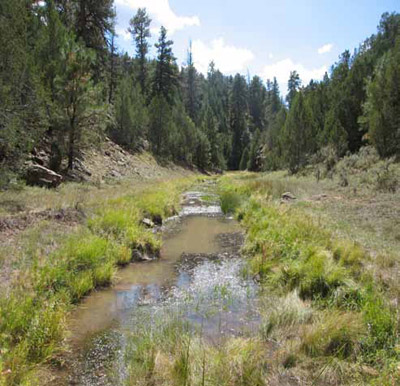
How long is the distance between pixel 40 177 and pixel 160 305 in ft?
43.8

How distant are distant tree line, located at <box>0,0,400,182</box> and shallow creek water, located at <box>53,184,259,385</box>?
8496mm

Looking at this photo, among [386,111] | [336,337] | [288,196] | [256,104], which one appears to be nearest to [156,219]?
[288,196]

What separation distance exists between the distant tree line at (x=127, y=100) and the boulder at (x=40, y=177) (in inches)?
43.6

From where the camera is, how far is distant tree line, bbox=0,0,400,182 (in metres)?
13.9

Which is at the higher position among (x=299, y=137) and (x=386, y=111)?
(x=299, y=137)

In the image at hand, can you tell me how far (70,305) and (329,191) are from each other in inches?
731

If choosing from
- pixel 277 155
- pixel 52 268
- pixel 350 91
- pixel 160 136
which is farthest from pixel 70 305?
pixel 277 155

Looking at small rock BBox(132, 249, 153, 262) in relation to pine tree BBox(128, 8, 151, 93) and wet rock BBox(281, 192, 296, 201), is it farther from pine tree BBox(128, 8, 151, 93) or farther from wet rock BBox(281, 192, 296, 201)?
pine tree BBox(128, 8, 151, 93)

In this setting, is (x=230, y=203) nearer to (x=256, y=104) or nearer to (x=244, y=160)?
(x=244, y=160)

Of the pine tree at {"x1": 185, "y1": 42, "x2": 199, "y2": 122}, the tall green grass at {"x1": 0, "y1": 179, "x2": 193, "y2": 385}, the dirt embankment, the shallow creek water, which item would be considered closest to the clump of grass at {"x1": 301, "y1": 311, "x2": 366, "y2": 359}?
the shallow creek water

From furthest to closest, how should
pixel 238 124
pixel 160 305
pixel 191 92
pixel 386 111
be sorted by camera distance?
pixel 238 124
pixel 191 92
pixel 386 111
pixel 160 305

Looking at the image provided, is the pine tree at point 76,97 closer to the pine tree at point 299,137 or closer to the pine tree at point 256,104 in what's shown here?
the pine tree at point 299,137

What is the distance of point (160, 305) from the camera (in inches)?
254

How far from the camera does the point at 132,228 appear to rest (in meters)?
10.5
